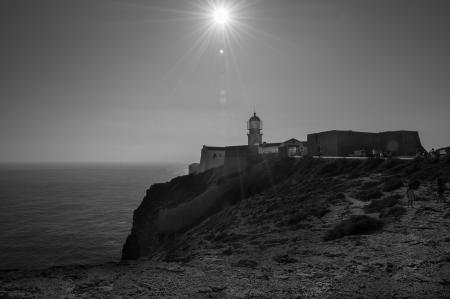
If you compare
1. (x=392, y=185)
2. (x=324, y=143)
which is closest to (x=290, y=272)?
(x=392, y=185)

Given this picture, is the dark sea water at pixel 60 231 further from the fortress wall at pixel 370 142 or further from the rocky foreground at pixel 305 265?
the fortress wall at pixel 370 142

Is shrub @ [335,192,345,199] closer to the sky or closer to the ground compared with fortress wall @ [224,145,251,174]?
closer to the ground

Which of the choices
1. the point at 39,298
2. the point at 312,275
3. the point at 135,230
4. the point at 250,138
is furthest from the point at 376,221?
the point at 250,138

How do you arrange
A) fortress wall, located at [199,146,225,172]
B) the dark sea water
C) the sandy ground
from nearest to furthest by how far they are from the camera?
→ the sandy ground → the dark sea water → fortress wall, located at [199,146,225,172]

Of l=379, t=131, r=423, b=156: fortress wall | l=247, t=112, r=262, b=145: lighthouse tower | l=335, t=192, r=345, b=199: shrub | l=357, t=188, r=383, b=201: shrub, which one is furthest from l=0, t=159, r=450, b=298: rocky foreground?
l=247, t=112, r=262, b=145: lighthouse tower

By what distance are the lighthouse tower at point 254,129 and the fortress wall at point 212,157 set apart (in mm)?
8216

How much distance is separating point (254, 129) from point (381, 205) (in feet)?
149

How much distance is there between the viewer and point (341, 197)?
16.2m

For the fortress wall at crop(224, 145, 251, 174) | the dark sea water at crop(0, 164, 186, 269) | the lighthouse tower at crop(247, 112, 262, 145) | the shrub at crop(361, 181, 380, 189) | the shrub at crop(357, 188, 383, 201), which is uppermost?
the lighthouse tower at crop(247, 112, 262, 145)

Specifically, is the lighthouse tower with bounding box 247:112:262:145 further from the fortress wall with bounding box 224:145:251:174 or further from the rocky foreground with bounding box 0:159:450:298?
the rocky foreground with bounding box 0:159:450:298

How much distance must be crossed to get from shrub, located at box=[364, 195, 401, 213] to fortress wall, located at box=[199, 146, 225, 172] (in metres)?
37.7

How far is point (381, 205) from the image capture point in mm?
13336

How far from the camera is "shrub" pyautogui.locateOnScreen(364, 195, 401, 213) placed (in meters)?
12.9

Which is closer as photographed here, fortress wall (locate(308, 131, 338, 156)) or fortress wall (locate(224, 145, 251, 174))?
fortress wall (locate(308, 131, 338, 156))
